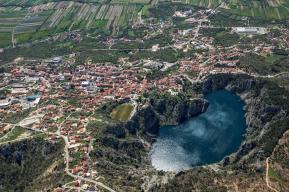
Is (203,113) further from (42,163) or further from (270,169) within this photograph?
(42,163)

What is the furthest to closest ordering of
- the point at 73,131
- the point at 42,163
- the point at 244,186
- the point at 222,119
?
the point at 222,119, the point at 73,131, the point at 42,163, the point at 244,186

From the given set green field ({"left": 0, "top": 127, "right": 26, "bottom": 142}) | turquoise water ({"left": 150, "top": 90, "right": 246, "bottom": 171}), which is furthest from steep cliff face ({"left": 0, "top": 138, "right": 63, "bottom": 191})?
turquoise water ({"left": 150, "top": 90, "right": 246, "bottom": 171})

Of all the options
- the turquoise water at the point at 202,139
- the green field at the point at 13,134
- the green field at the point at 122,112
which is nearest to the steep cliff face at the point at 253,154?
the turquoise water at the point at 202,139

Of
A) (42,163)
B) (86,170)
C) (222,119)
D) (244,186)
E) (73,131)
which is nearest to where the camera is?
(244,186)

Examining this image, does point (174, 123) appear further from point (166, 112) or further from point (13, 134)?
point (13, 134)

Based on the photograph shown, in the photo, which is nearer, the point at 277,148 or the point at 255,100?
the point at 277,148

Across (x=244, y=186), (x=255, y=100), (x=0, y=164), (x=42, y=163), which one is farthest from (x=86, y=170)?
(x=255, y=100)
